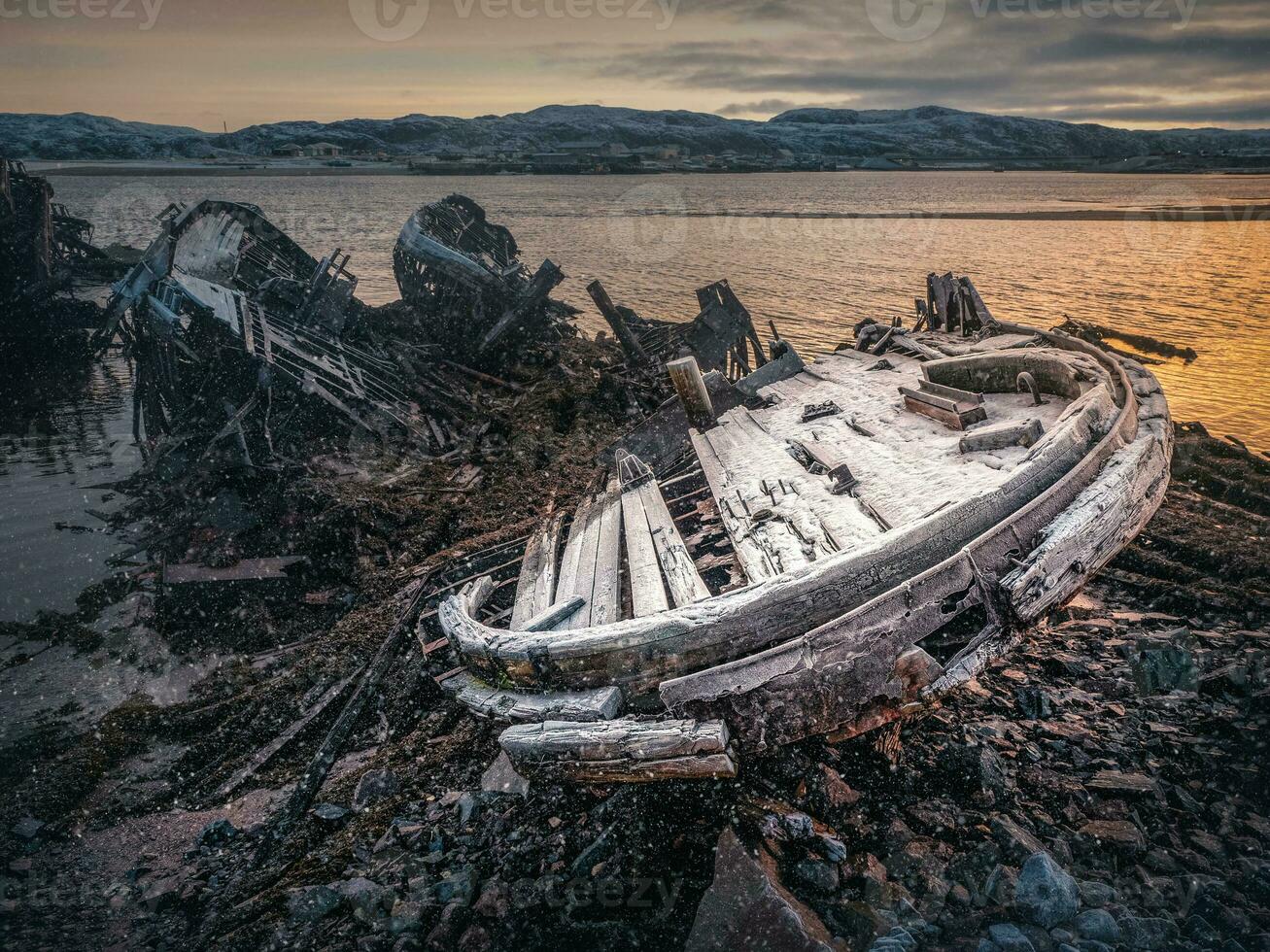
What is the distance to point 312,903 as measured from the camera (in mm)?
3838

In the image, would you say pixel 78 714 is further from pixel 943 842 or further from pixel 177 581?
pixel 943 842

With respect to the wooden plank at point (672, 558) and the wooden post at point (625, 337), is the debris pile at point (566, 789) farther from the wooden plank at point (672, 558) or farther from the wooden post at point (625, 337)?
the wooden post at point (625, 337)

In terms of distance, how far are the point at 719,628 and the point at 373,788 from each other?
2908 millimetres

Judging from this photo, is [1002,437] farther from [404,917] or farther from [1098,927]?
[404,917]

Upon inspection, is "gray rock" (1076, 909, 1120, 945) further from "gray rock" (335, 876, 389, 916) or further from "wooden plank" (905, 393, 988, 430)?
"wooden plank" (905, 393, 988, 430)

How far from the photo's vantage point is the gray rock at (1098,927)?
3.09 metres

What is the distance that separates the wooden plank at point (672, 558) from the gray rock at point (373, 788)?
2428 mm

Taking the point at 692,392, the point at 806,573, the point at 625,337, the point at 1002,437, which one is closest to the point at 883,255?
the point at 625,337

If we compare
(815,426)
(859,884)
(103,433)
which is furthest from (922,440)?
(103,433)

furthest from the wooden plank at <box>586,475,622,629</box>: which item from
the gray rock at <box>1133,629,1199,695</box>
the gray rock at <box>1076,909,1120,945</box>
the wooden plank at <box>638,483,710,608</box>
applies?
the gray rock at <box>1133,629,1199,695</box>

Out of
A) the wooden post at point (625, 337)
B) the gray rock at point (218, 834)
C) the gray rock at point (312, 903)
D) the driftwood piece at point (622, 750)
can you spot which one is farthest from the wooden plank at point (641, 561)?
the wooden post at point (625, 337)

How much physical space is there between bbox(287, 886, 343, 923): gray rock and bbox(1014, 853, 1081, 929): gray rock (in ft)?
11.5

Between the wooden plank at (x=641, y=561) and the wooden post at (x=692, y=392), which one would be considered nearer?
the wooden plank at (x=641, y=561)

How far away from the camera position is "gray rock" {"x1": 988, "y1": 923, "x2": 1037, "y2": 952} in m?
3.08
